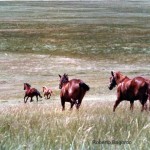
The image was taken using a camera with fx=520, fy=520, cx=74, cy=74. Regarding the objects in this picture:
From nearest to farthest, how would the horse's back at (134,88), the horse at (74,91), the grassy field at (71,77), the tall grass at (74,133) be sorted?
the tall grass at (74,133)
the grassy field at (71,77)
the horse's back at (134,88)
the horse at (74,91)

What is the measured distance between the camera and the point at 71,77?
33.9 meters

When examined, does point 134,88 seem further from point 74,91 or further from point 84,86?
point 74,91

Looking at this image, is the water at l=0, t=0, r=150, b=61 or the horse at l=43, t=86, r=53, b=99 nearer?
the horse at l=43, t=86, r=53, b=99

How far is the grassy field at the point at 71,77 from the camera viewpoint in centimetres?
692

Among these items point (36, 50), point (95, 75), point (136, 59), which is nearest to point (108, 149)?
point (95, 75)

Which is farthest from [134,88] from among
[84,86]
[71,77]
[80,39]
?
[80,39]

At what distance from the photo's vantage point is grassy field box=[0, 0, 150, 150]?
22.7ft

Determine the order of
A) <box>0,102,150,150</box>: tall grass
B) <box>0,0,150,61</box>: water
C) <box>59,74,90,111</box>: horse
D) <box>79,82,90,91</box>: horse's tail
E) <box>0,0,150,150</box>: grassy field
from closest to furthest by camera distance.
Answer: <box>0,102,150,150</box>: tall grass
<box>0,0,150,150</box>: grassy field
<box>79,82,90,91</box>: horse's tail
<box>59,74,90,111</box>: horse
<box>0,0,150,61</box>: water

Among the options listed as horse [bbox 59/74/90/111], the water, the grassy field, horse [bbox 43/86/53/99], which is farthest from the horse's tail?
the water

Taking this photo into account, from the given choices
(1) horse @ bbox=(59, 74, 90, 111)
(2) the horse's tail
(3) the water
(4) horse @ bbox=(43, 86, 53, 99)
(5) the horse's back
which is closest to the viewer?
(5) the horse's back

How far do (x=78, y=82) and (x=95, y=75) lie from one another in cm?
1907

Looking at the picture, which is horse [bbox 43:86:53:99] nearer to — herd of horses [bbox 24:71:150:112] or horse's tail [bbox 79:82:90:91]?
herd of horses [bbox 24:71:150:112]

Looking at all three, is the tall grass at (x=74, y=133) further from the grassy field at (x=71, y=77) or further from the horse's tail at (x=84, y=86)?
the horse's tail at (x=84, y=86)

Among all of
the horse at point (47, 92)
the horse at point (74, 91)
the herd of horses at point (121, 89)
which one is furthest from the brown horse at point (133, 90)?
the horse at point (47, 92)
